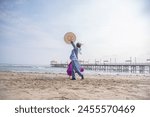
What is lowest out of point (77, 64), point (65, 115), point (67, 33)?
point (65, 115)

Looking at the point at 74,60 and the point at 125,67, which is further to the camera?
the point at 125,67

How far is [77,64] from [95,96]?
3.40m

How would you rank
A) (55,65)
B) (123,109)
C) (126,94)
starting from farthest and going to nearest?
1. (55,65)
2. (126,94)
3. (123,109)

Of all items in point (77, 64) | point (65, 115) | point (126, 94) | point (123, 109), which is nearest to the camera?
point (65, 115)

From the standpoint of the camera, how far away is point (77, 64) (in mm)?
8617

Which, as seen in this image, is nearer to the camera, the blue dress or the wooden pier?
the blue dress

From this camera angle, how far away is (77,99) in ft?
16.2

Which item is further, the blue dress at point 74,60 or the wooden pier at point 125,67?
the wooden pier at point 125,67

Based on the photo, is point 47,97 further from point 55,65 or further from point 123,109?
point 55,65

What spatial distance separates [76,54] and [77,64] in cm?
37

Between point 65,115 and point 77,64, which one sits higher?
point 77,64

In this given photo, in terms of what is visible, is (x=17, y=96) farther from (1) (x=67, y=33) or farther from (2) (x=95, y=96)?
(1) (x=67, y=33)

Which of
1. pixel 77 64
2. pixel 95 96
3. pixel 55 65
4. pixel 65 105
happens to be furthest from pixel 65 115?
pixel 55 65

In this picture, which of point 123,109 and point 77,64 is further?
point 77,64
